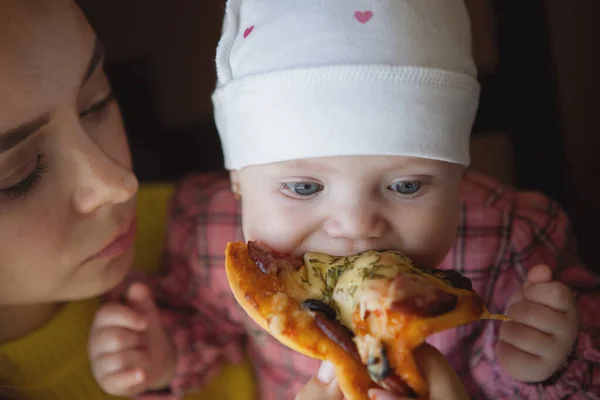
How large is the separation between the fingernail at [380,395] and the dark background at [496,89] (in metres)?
0.69

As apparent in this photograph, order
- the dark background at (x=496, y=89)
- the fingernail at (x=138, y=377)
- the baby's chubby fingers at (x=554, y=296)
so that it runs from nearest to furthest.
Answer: the baby's chubby fingers at (x=554, y=296)
the fingernail at (x=138, y=377)
the dark background at (x=496, y=89)

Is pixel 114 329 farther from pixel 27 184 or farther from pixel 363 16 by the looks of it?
pixel 363 16

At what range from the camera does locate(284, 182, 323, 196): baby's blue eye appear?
0.71 m

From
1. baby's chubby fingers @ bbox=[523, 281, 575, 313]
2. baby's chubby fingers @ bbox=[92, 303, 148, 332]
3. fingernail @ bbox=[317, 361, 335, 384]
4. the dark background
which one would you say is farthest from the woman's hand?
the dark background

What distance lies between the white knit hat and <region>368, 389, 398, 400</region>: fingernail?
0.25 m

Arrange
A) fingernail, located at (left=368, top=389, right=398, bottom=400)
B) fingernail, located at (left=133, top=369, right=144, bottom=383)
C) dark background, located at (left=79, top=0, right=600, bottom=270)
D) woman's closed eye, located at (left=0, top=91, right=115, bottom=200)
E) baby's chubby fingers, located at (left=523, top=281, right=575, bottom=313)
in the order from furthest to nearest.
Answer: dark background, located at (left=79, top=0, right=600, bottom=270)
fingernail, located at (left=133, top=369, right=144, bottom=383)
baby's chubby fingers, located at (left=523, top=281, right=575, bottom=313)
woman's closed eye, located at (left=0, top=91, right=115, bottom=200)
fingernail, located at (left=368, top=389, right=398, bottom=400)

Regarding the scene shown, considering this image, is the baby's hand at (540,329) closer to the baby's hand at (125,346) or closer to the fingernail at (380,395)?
the fingernail at (380,395)

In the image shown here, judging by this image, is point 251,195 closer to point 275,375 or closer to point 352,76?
point 352,76

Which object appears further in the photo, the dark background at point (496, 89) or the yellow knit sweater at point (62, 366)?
the dark background at point (496, 89)

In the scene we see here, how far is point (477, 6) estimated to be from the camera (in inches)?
42.4

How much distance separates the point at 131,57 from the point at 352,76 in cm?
71

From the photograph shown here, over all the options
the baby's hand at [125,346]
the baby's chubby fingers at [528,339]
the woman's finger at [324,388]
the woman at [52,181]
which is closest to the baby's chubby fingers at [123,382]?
the baby's hand at [125,346]

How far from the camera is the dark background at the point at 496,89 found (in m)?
1.10

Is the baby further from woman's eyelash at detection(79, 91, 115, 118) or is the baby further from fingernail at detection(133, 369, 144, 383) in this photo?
woman's eyelash at detection(79, 91, 115, 118)
